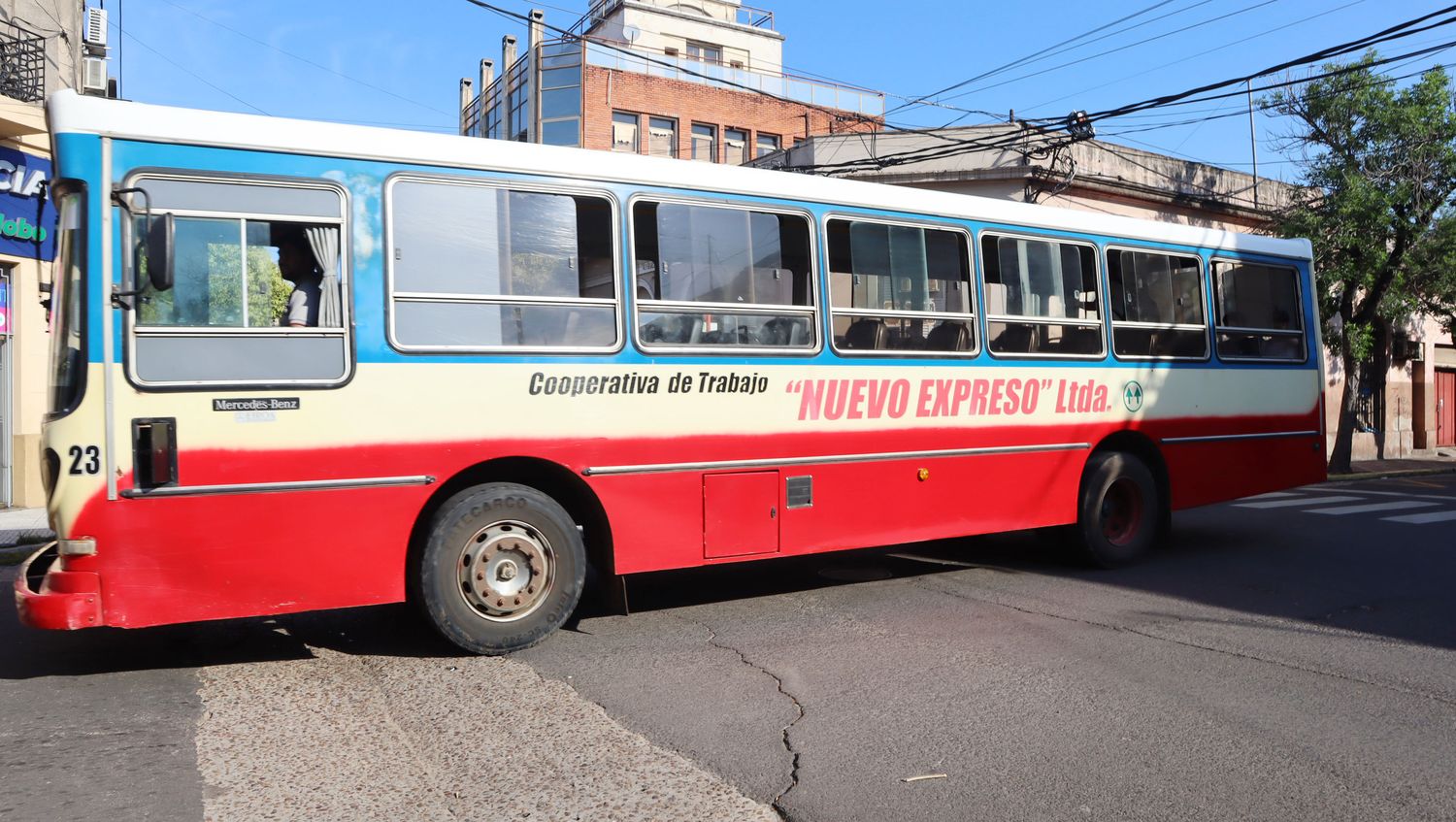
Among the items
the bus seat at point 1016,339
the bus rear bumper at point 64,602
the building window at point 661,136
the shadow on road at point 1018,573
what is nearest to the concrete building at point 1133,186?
the building window at point 661,136

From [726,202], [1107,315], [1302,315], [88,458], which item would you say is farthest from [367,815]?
[1302,315]

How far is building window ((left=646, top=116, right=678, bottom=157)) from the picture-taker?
3778cm

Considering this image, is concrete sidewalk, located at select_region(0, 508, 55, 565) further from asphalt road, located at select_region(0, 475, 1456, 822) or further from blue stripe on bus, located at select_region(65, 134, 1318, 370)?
blue stripe on bus, located at select_region(65, 134, 1318, 370)

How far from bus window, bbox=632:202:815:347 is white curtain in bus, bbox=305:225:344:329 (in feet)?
5.81

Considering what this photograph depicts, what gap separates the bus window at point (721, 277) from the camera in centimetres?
675

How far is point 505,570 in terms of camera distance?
6.12 m

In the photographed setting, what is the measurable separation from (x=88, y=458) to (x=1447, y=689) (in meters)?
7.04

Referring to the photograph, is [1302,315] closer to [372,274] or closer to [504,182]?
[504,182]

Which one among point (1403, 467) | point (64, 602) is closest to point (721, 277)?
point (64, 602)

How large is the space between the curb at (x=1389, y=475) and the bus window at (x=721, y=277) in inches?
666

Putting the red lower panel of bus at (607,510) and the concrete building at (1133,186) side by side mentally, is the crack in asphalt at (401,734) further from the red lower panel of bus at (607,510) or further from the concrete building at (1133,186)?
the concrete building at (1133,186)

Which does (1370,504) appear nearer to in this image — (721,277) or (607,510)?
(721,277)

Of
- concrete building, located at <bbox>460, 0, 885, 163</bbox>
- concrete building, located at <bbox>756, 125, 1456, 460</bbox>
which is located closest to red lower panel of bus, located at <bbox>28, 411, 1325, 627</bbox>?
concrete building, located at <bbox>756, 125, 1456, 460</bbox>

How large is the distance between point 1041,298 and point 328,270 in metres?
5.58
